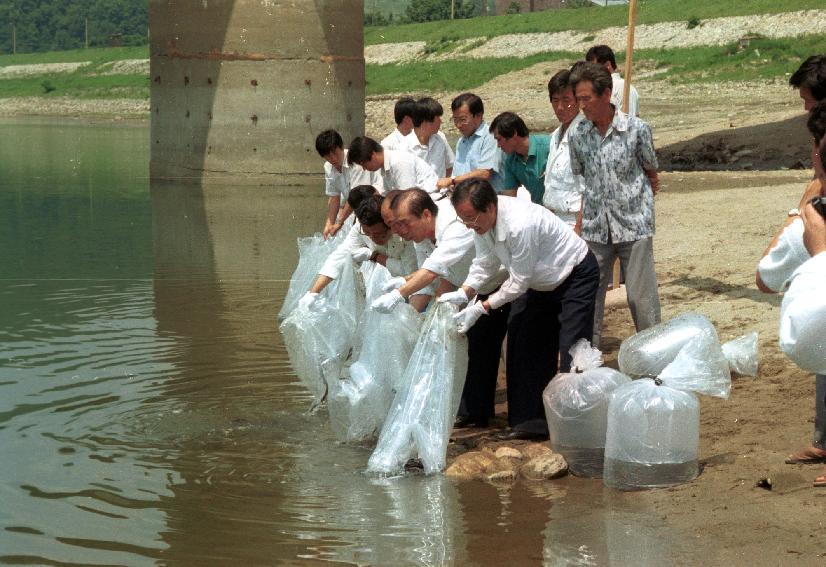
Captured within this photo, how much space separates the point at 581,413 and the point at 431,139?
11.6 feet

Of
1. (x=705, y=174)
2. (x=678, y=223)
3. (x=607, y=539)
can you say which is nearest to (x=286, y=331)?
(x=607, y=539)

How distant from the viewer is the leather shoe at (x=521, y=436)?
662 centimetres

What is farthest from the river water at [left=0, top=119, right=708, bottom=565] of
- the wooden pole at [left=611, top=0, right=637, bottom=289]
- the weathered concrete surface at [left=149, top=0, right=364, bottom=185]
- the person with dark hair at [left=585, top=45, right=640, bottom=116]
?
the weathered concrete surface at [left=149, top=0, right=364, bottom=185]

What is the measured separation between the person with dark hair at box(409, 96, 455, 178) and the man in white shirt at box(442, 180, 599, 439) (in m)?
2.63

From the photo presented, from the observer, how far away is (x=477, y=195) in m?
5.98

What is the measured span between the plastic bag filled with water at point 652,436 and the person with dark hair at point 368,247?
1.71m

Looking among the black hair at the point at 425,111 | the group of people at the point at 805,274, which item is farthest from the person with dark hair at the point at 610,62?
the group of people at the point at 805,274

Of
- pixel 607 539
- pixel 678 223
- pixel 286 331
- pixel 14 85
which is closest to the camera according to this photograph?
pixel 607 539

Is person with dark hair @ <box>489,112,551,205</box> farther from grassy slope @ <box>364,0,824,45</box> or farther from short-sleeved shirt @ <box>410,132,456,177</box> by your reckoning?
grassy slope @ <box>364,0,824,45</box>

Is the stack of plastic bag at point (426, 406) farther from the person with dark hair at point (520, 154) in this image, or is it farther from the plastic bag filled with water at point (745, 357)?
the person with dark hair at point (520, 154)

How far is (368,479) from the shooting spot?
6.14m

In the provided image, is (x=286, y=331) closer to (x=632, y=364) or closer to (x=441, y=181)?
(x=441, y=181)

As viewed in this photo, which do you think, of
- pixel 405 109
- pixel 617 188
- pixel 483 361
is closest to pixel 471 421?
pixel 483 361

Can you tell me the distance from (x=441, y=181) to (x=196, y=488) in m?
2.71
